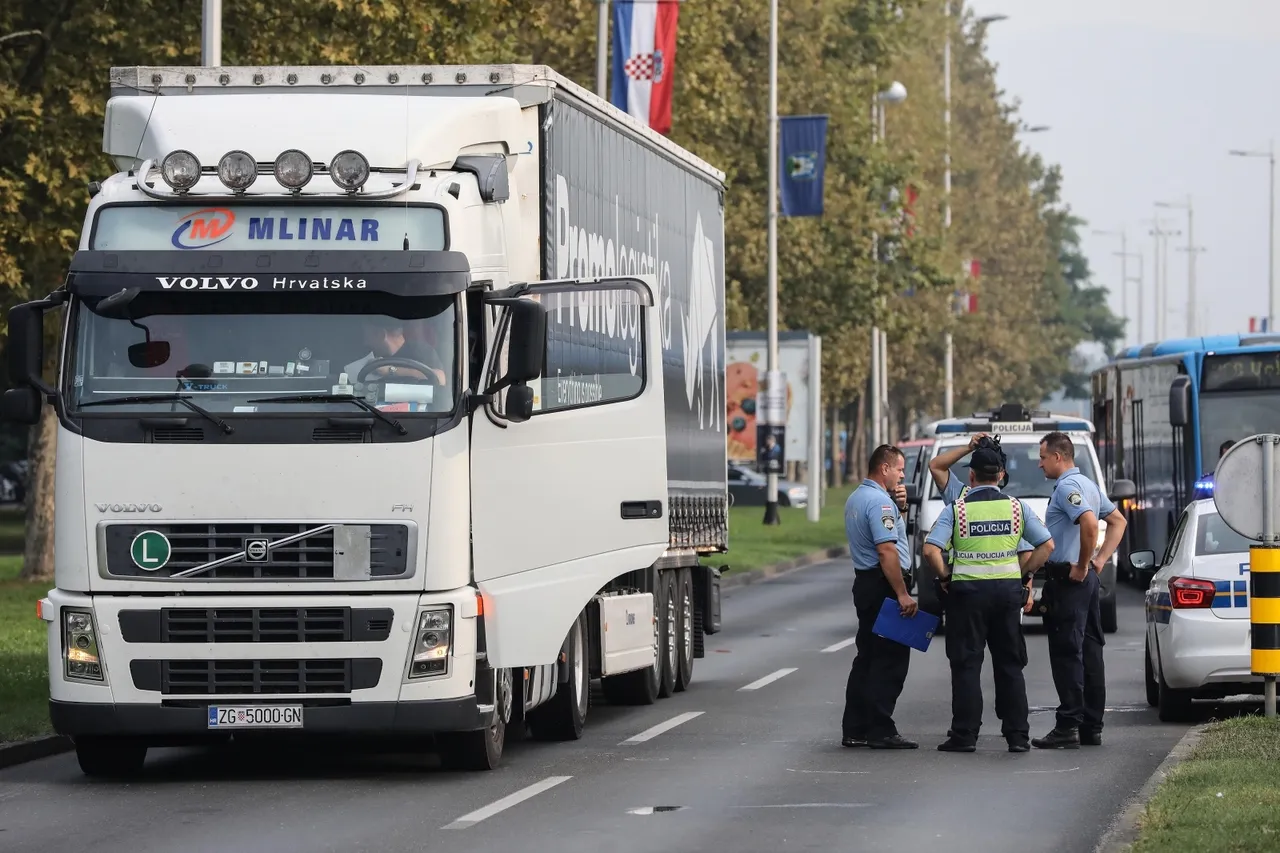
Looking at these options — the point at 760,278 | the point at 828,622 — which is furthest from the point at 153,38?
the point at 760,278

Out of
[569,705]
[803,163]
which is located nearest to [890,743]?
[569,705]

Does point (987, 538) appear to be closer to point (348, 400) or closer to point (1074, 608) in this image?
point (1074, 608)

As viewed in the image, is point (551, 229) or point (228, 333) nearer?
point (228, 333)

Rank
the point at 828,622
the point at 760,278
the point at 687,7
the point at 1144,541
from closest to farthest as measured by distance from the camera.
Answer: the point at 828,622, the point at 1144,541, the point at 687,7, the point at 760,278

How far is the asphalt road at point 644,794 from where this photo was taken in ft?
35.8

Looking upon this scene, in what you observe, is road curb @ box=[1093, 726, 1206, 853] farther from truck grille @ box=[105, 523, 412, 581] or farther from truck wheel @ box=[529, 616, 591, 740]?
truck grille @ box=[105, 523, 412, 581]

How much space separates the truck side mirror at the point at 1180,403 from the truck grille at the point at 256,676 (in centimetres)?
1795

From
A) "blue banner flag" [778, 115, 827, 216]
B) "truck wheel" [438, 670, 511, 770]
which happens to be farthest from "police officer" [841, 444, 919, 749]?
"blue banner flag" [778, 115, 827, 216]

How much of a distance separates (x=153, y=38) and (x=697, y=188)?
10985 mm

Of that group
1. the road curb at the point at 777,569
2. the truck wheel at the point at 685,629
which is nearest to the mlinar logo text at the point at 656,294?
the truck wheel at the point at 685,629

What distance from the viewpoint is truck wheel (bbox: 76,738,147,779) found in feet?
44.1

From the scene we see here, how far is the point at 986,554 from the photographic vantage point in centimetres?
1425

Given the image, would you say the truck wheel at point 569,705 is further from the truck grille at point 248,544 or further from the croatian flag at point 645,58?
the croatian flag at point 645,58

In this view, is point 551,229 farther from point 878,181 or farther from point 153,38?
point 878,181
